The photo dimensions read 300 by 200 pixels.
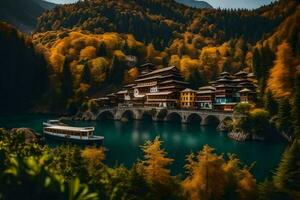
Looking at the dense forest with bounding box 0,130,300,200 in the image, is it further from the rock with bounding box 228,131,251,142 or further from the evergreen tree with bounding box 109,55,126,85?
the evergreen tree with bounding box 109,55,126,85

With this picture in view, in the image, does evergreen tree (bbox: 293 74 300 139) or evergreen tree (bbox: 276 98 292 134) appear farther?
evergreen tree (bbox: 276 98 292 134)

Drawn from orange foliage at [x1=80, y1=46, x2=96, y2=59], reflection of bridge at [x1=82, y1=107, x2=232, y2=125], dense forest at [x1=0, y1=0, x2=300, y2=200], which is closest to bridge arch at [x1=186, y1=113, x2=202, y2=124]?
reflection of bridge at [x1=82, y1=107, x2=232, y2=125]

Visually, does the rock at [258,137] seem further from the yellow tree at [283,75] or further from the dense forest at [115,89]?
the yellow tree at [283,75]

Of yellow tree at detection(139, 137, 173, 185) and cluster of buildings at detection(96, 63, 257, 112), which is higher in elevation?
cluster of buildings at detection(96, 63, 257, 112)

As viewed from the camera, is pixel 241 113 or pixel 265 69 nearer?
pixel 241 113

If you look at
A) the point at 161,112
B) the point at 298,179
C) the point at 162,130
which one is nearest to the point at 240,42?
the point at 161,112

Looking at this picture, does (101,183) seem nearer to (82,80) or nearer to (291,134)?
(291,134)

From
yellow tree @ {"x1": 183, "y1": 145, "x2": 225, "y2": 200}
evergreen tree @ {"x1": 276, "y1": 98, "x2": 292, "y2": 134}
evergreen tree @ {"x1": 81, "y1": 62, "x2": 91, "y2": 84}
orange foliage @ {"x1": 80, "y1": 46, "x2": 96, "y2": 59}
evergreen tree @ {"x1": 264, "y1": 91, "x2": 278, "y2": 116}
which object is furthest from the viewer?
orange foliage @ {"x1": 80, "y1": 46, "x2": 96, "y2": 59}
